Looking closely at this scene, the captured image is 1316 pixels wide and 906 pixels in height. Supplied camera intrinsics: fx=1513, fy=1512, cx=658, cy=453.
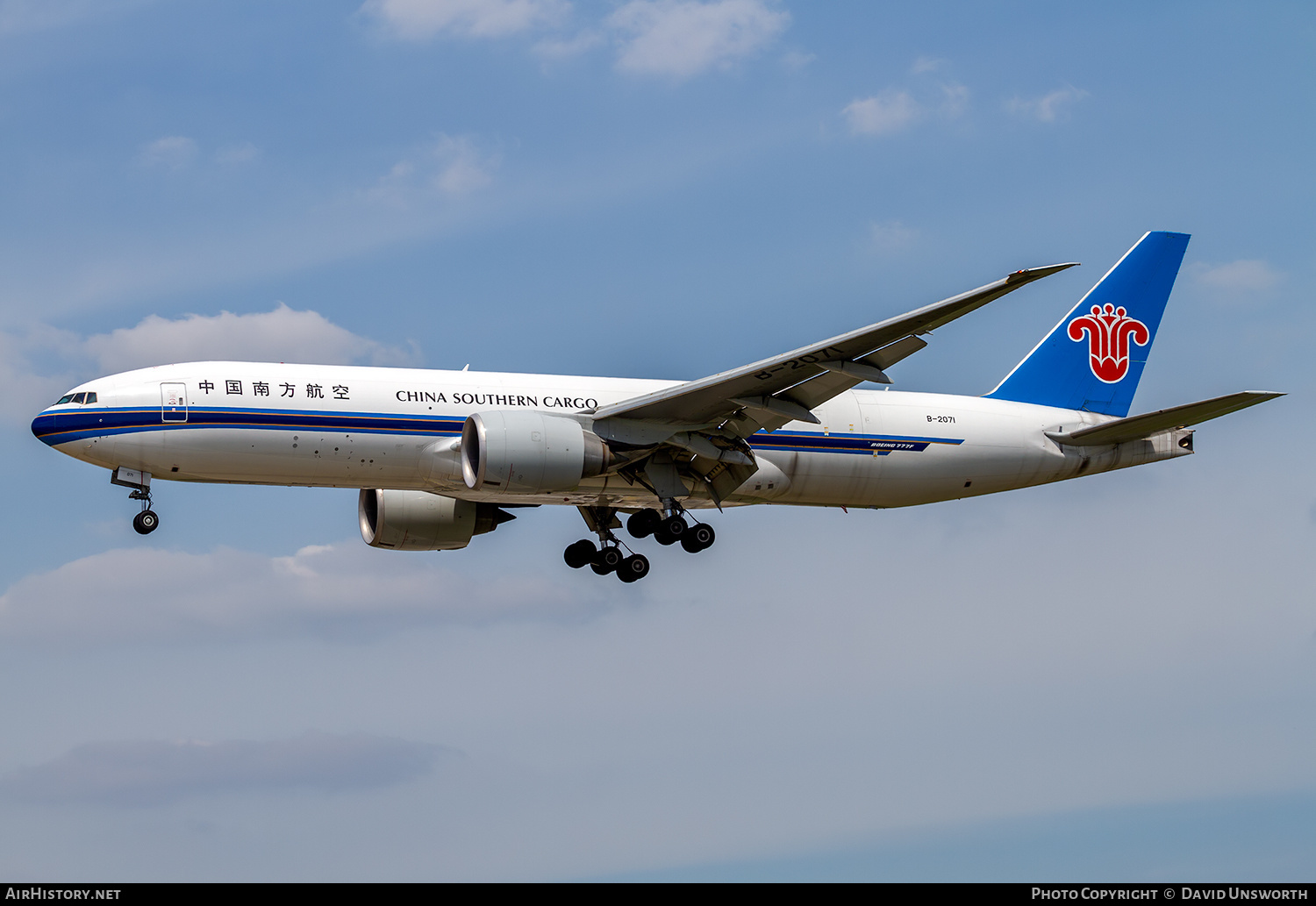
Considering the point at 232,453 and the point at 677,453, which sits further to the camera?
the point at 677,453

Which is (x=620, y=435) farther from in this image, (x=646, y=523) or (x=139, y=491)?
(x=139, y=491)

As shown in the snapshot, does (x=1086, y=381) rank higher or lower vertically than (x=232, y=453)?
higher

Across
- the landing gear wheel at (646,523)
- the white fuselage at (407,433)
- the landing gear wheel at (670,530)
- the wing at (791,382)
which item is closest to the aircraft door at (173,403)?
the white fuselage at (407,433)

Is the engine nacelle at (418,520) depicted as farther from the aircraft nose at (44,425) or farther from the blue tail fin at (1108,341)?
the blue tail fin at (1108,341)

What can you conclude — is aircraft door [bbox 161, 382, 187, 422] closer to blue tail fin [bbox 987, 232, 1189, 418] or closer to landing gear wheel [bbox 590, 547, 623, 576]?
landing gear wheel [bbox 590, 547, 623, 576]

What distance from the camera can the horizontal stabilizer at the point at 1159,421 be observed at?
32219 millimetres

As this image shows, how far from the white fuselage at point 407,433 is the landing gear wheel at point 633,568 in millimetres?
2064

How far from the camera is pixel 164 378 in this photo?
1249 inches

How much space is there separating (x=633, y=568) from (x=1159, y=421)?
1297 cm

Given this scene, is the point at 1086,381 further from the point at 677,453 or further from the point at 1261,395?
the point at 677,453

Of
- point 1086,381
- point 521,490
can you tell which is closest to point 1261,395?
point 1086,381

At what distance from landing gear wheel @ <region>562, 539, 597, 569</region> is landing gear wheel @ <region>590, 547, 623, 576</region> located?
0.75 meters

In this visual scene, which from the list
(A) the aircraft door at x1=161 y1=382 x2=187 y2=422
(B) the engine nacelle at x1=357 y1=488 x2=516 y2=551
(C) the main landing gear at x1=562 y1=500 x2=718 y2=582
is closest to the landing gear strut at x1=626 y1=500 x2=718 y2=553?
(C) the main landing gear at x1=562 y1=500 x2=718 y2=582
